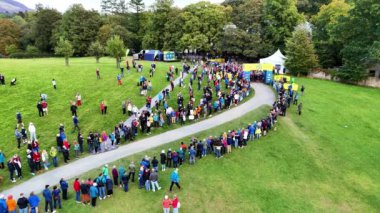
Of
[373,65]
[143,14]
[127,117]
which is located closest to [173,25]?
[143,14]

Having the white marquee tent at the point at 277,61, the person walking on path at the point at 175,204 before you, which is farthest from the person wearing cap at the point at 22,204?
the white marquee tent at the point at 277,61

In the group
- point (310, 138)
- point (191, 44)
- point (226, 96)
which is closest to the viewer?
point (310, 138)

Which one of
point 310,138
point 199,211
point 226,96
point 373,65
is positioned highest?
point 373,65

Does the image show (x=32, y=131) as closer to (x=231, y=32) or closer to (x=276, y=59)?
(x=276, y=59)

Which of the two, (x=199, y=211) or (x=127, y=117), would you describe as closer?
(x=199, y=211)

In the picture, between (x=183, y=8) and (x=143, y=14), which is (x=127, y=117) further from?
(x=143, y=14)

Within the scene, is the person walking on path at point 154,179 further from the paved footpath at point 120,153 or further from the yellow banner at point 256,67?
the yellow banner at point 256,67

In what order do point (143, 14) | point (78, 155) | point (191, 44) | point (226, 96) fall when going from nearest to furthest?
1. point (78, 155)
2. point (226, 96)
3. point (191, 44)
4. point (143, 14)

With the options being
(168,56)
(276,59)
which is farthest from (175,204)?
(168,56)
